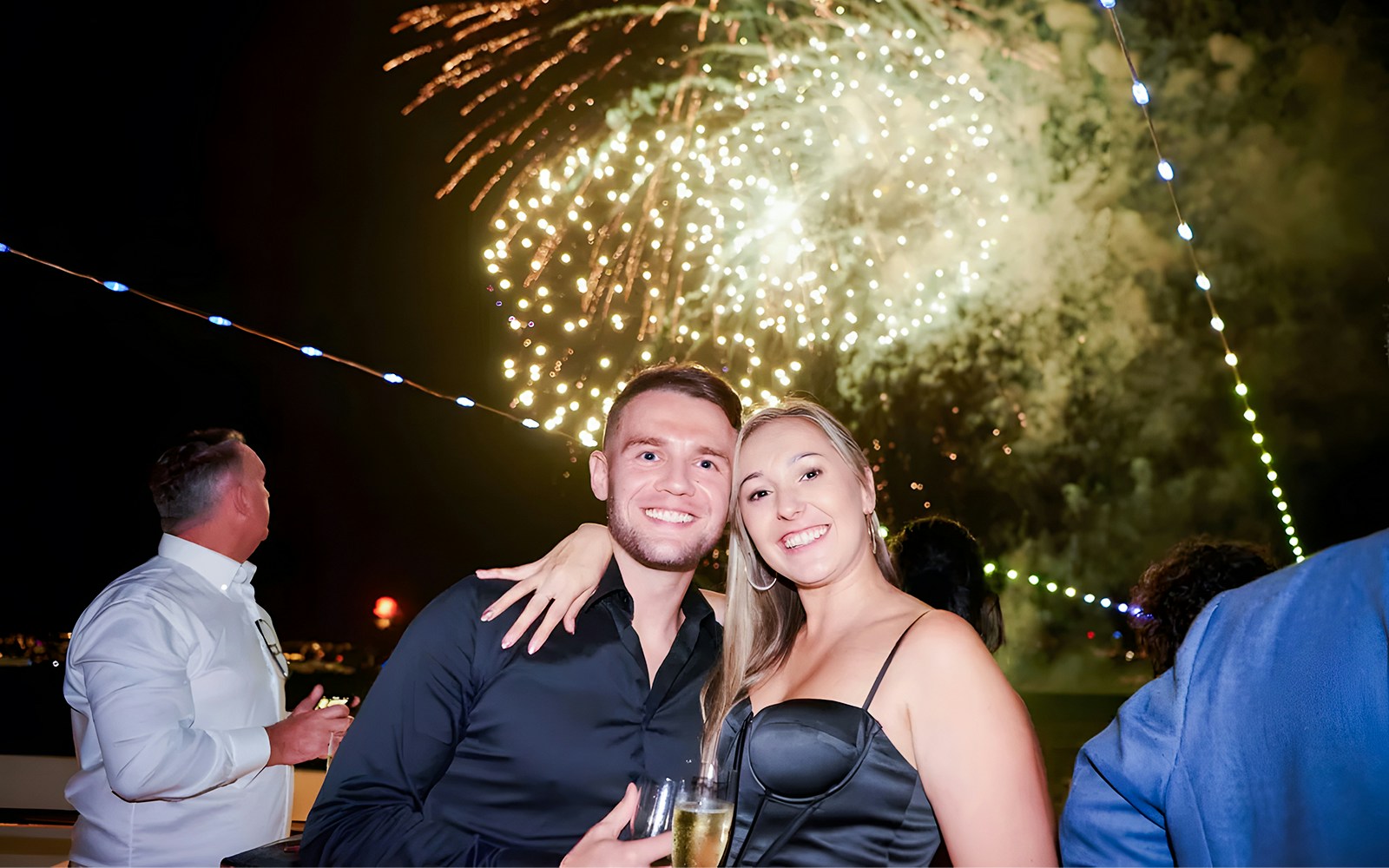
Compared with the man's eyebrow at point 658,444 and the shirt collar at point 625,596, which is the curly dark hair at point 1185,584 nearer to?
the shirt collar at point 625,596

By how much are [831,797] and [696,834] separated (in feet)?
1.13

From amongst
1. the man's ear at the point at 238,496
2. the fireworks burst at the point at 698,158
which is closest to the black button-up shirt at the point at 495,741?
the man's ear at the point at 238,496

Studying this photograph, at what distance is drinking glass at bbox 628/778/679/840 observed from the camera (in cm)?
170

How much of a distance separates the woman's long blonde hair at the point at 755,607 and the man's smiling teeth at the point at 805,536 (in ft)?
0.64

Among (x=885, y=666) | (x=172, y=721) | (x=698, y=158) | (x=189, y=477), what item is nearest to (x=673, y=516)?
(x=885, y=666)

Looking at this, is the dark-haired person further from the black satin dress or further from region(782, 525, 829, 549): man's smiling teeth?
the black satin dress

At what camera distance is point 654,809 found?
1710mm

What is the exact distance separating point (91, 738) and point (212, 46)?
798 cm

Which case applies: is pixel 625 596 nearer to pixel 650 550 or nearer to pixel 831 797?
pixel 650 550

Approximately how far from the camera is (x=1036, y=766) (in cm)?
171

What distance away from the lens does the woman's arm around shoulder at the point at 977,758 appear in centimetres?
164

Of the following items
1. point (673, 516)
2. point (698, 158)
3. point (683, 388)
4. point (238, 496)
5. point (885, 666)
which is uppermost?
point (698, 158)

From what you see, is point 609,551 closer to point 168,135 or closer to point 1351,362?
point 168,135

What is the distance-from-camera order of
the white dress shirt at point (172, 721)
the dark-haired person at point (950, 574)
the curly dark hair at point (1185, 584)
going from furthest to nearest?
1. the dark-haired person at point (950, 574)
2. the curly dark hair at point (1185, 584)
3. the white dress shirt at point (172, 721)
